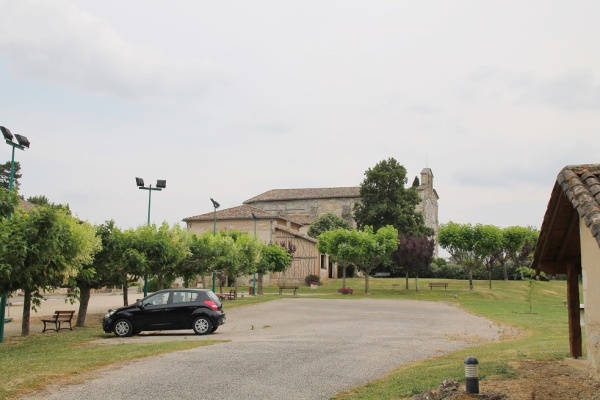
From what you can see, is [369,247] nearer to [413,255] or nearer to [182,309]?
[413,255]

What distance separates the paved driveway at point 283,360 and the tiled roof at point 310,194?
223ft

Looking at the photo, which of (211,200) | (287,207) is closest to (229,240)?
(211,200)

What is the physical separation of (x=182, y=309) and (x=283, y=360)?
28.5ft

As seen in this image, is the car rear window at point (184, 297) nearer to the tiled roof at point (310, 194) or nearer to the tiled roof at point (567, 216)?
the tiled roof at point (567, 216)

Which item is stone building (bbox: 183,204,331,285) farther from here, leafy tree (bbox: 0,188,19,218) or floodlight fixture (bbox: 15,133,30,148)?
leafy tree (bbox: 0,188,19,218)

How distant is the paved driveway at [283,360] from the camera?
1048 centimetres

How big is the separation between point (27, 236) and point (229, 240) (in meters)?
25.2

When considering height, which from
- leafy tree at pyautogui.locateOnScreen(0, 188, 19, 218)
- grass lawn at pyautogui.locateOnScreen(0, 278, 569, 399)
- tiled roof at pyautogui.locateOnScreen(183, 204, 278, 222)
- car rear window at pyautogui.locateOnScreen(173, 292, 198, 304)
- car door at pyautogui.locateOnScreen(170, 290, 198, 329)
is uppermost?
tiled roof at pyautogui.locateOnScreen(183, 204, 278, 222)

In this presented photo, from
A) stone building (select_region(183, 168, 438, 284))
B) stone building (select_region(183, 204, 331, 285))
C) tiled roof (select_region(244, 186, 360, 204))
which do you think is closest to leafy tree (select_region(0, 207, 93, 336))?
stone building (select_region(183, 168, 438, 284))

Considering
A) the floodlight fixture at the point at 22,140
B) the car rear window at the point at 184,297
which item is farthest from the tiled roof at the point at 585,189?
the floodlight fixture at the point at 22,140

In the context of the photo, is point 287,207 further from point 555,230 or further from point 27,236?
point 555,230

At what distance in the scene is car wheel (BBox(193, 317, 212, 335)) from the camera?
2189 centimetres

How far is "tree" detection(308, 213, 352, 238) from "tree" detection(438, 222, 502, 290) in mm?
29048

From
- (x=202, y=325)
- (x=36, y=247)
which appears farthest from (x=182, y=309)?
(x=36, y=247)
